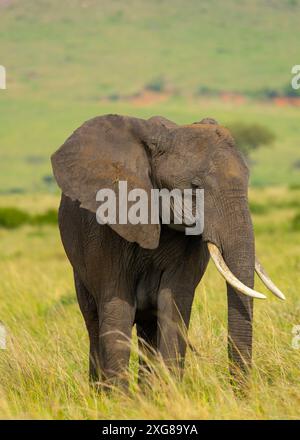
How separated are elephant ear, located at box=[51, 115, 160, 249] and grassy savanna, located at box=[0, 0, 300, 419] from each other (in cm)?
81

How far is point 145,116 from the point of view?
93562mm

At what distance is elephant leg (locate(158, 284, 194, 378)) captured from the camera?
6.64 meters

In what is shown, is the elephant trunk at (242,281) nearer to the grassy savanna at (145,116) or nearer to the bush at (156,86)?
the grassy savanna at (145,116)

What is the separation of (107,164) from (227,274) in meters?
1.00

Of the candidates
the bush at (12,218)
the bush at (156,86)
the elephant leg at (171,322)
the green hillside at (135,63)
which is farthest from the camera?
the bush at (156,86)

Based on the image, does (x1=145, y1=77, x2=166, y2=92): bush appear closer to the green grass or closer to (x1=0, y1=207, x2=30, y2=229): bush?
(x1=0, y1=207, x2=30, y2=229): bush

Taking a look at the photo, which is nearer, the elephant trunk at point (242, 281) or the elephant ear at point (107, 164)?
the elephant trunk at point (242, 281)

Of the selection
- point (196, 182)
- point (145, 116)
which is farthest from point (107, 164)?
point (145, 116)

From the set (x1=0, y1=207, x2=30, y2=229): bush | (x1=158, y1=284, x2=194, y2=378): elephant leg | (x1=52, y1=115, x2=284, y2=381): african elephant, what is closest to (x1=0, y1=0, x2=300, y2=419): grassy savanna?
(x1=158, y1=284, x2=194, y2=378): elephant leg

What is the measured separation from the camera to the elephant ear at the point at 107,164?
6.55 m

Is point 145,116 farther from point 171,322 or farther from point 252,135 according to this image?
point 171,322

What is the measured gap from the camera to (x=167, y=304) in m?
6.64

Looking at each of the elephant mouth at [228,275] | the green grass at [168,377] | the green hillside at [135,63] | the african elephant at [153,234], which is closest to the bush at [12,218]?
the green grass at [168,377]

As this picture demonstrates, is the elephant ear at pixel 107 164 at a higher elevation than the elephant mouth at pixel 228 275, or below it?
higher
